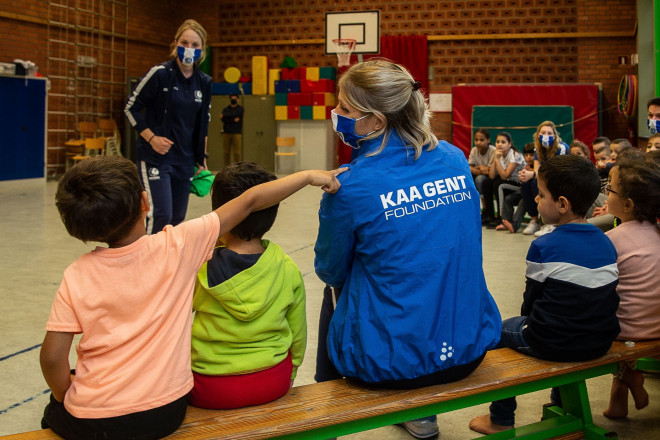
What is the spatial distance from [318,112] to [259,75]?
5.39ft

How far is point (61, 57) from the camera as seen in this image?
531 inches

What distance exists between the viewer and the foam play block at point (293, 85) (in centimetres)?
1542

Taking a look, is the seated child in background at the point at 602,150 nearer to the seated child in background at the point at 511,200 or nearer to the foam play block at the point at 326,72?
the seated child in background at the point at 511,200

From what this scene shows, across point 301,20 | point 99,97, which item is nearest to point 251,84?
point 301,20

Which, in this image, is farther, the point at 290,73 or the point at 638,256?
the point at 290,73

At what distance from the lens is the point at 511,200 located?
735 centimetres

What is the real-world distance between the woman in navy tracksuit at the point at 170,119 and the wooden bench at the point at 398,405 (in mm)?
2681

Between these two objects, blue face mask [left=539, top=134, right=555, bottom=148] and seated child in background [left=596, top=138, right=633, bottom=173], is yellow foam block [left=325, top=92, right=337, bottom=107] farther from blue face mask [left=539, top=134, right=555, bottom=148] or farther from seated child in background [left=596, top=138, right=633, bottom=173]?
seated child in background [left=596, top=138, right=633, bottom=173]

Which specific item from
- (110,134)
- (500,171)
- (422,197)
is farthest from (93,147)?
(422,197)

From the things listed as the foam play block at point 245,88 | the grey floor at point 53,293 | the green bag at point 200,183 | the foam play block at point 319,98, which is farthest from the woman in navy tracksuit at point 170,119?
the foam play block at point 245,88

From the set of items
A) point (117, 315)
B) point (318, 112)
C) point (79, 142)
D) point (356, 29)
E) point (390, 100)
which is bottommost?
point (117, 315)

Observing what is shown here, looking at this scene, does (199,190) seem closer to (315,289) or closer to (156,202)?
(156,202)

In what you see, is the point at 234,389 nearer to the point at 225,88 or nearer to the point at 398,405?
the point at 398,405

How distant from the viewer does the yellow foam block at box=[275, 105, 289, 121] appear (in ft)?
51.2
